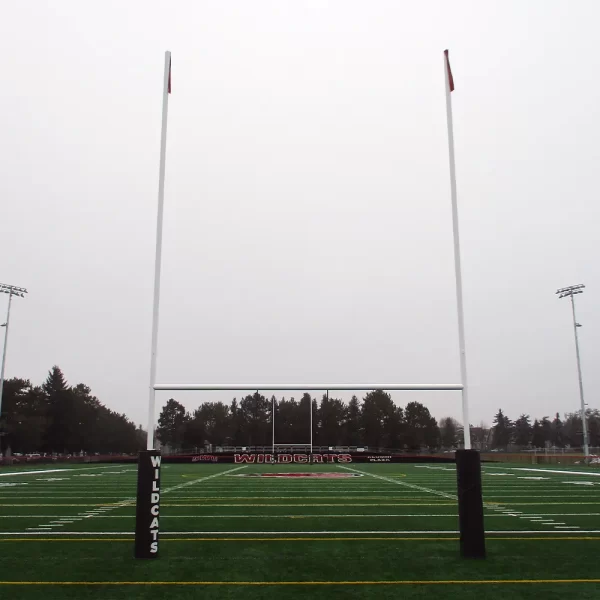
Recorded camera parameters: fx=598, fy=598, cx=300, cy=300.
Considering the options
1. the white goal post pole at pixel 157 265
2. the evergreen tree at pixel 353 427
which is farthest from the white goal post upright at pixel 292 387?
the evergreen tree at pixel 353 427

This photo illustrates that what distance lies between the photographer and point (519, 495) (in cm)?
1174

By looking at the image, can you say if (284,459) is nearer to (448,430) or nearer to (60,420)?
(448,430)

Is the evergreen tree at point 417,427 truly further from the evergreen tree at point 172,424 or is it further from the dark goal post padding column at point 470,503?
the dark goal post padding column at point 470,503

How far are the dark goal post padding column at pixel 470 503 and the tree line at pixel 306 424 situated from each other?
27.6 m

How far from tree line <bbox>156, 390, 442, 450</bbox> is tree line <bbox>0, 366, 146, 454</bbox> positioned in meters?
12.7

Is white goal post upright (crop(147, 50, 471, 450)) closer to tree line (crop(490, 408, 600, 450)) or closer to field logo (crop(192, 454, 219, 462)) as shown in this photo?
field logo (crop(192, 454, 219, 462))

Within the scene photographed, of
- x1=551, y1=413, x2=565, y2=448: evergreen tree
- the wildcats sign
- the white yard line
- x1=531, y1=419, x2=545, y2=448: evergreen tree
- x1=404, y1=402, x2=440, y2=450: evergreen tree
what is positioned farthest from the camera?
x1=551, y1=413, x2=565, y2=448: evergreen tree

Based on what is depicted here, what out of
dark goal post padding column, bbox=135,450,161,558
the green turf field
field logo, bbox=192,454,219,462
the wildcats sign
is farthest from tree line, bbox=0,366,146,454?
dark goal post padding column, bbox=135,450,161,558

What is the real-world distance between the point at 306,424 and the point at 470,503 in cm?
Answer: 3037

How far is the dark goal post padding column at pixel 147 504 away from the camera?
17.0ft

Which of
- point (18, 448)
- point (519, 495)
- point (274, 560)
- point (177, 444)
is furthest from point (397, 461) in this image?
point (18, 448)

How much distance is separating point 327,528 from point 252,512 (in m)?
2.00

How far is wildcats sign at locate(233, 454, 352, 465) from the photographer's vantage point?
27.6 metres

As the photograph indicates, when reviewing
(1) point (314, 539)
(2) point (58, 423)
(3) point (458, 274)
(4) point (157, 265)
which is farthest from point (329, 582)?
(2) point (58, 423)
